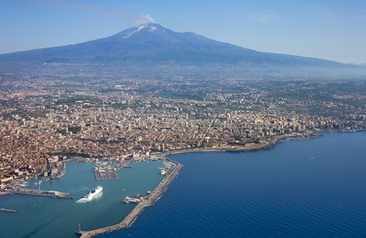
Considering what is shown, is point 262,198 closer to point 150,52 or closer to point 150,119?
point 150,119

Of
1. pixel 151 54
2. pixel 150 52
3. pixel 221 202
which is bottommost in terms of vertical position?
pixel 221 202

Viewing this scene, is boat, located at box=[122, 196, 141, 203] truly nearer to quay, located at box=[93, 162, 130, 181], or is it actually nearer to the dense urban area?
quay, located at box=[93, 162, 130, 181]

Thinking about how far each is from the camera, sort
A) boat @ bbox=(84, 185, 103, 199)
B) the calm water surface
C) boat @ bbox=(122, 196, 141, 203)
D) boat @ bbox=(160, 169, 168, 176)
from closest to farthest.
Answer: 1. the calm water surface
2. boat @ bbox=(122, 196, 141, 203)
3. boat @ bbox=(84, 185, 103, 199)
4. boat @ bbox=(160, 169, 168, 176)

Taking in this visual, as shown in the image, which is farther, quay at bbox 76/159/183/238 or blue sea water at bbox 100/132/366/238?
blue sea water at bbox 100/132/366/238

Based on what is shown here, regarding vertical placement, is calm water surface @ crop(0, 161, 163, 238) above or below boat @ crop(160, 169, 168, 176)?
below

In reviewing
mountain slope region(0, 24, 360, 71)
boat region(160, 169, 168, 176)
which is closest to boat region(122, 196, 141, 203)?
boat region(160, 169, 168, 176)

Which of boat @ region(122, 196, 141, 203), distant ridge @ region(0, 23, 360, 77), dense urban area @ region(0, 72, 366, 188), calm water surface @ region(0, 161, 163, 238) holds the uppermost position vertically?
distant ridge @ region(0, 23, 360, 77)

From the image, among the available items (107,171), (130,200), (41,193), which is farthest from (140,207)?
(107,171)
